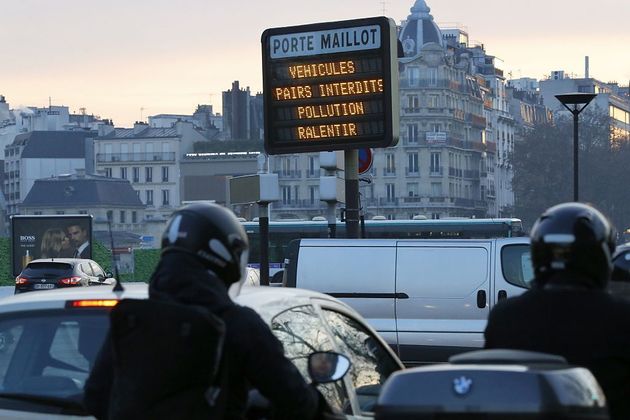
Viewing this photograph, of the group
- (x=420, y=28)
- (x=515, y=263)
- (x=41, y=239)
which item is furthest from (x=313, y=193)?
(x=515, y=263)

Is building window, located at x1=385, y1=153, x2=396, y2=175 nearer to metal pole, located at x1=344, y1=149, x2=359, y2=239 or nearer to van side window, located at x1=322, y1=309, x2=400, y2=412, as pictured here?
metal pole, located at x1=344, y1=149, x2=359, y2=239

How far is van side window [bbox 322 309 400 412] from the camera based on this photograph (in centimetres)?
688

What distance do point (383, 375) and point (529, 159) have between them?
427ft

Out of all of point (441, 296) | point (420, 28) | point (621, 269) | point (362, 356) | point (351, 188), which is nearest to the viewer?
point (362, 356)

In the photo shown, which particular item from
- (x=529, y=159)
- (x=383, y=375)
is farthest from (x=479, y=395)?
(x=529, y=159)

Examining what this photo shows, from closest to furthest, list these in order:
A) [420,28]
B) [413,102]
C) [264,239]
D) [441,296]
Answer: [441,296], [264,239], [413,102], [420,28]

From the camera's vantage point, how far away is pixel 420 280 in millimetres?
20094

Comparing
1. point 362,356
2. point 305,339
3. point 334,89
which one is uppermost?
point 334,89

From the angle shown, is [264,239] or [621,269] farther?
[264,239]

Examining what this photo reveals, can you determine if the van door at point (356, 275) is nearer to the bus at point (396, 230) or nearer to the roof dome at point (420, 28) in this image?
the bus at point (396, 230)

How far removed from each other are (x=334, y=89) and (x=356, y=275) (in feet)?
8.46

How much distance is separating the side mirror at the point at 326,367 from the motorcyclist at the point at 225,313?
7 cm

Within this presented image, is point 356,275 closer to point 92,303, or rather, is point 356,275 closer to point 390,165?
point 92,303

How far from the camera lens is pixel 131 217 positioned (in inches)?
7653
